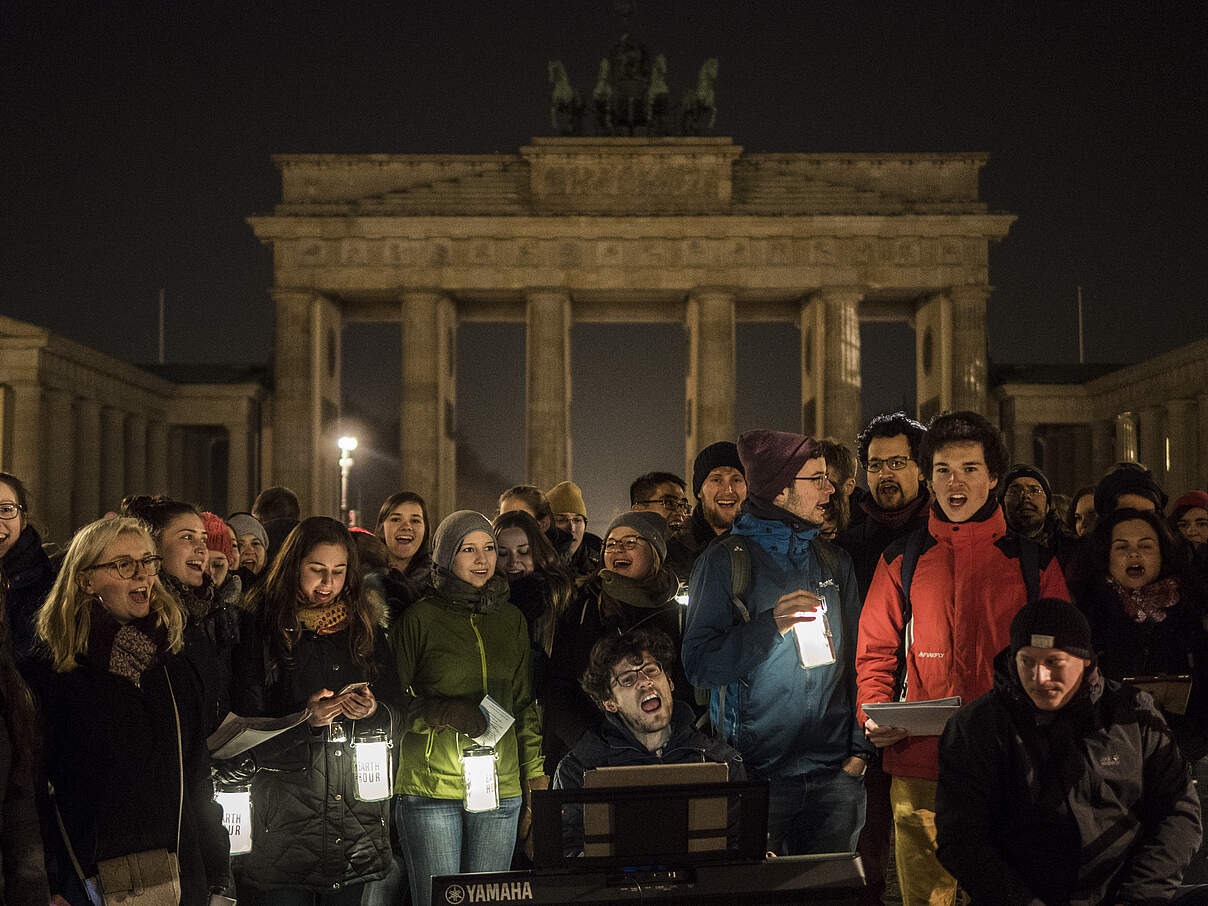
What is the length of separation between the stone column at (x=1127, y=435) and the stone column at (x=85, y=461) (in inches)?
1264

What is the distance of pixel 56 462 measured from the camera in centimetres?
3578

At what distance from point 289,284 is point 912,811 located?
38.4 m

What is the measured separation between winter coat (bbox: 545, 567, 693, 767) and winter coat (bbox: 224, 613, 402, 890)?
108cm

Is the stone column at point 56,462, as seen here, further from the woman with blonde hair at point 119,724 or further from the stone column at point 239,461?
the woman with blonde hair at point 119,724

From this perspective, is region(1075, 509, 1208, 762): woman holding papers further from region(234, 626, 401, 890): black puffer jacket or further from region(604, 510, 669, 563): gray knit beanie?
region(234, 626, 401, 890): black puffer jacket

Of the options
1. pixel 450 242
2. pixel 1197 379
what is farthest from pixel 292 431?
pixel 1197 379

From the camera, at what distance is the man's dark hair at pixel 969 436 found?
5910 mm

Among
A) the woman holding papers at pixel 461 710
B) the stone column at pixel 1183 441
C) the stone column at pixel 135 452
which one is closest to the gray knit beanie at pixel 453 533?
the woman holding papers at pixel 461 710

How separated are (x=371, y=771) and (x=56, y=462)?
33260mm

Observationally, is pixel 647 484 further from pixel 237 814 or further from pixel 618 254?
pixel 618 254

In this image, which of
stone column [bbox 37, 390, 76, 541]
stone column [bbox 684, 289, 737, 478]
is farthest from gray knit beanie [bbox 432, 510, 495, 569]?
stone column [bbox 684, 289, 737, 478]

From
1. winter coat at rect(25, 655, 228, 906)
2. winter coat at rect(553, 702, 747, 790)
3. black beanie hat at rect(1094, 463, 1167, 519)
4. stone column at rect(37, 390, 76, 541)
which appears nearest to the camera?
winter coat at rect(25, 655, 228, 906)

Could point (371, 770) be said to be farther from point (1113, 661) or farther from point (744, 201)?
Result: point (744, 201)

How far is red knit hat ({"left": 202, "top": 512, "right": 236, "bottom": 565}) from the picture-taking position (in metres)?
7.92
